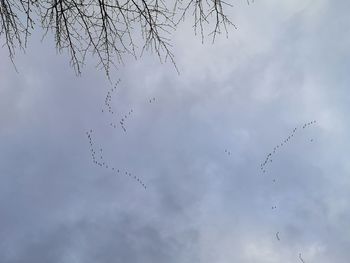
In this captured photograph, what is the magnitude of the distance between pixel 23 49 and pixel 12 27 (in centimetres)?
22

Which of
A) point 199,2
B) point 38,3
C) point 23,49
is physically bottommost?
point 23,49

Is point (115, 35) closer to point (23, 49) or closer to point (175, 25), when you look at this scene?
point (175, 25)

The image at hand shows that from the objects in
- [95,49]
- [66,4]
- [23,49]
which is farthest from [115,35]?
[23,49]

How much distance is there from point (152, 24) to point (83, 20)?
0.58 metres

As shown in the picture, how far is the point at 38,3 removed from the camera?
134 inches

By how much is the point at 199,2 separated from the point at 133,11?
585 mm

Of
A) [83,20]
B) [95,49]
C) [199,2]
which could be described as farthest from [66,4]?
[199,2]

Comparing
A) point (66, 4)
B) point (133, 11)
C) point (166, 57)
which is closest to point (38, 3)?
point (66, 4)

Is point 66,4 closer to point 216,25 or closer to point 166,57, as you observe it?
point 166,57

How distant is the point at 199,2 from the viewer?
3604 mm

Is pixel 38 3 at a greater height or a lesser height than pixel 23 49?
greater

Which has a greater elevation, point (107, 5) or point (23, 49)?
point (107, 5)

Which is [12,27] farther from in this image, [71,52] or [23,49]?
[71,52]

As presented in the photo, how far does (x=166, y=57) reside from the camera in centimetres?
349
